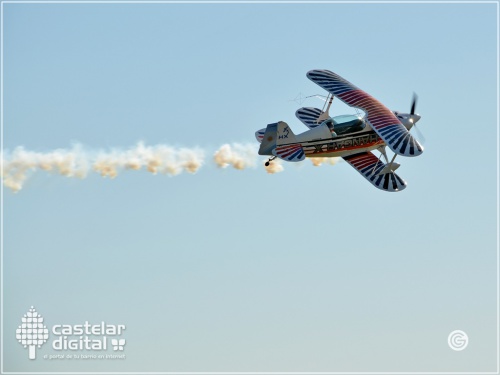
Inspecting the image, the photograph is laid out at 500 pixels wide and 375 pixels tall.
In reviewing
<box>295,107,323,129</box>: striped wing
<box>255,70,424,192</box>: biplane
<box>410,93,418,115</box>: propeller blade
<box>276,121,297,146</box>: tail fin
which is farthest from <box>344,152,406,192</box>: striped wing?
<box>410,93,418,115</box>: propeller blade

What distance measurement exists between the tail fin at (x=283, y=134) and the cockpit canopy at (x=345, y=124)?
6.32ft

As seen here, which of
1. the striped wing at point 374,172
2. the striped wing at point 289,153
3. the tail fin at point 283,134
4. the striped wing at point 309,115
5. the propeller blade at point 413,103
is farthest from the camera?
the propeller blade at point 413,103

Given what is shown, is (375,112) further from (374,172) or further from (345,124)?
(374,172)

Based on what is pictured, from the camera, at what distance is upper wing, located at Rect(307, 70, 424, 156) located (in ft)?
128

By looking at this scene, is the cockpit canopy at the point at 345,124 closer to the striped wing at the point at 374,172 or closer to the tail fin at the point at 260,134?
the striped wing at the point at 374,172

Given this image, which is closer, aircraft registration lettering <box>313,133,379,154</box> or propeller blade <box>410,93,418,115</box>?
aircraft registration lettering <box>313,133,379,154</box>

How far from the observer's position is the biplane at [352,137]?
130 feet

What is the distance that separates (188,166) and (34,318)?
6.89 metres

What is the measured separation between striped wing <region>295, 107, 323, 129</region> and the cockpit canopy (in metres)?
1.45

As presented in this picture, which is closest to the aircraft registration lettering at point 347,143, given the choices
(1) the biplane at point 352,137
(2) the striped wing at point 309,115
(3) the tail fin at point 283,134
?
(1) the biplane at point 352,137

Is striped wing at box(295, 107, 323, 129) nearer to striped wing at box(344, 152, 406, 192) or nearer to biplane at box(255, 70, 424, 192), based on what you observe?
biplane at box(255, 70, 424, 192)

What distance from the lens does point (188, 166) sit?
4238 centimetres

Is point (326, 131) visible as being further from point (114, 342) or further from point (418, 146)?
point (114, 342)

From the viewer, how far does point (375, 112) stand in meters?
41.4
